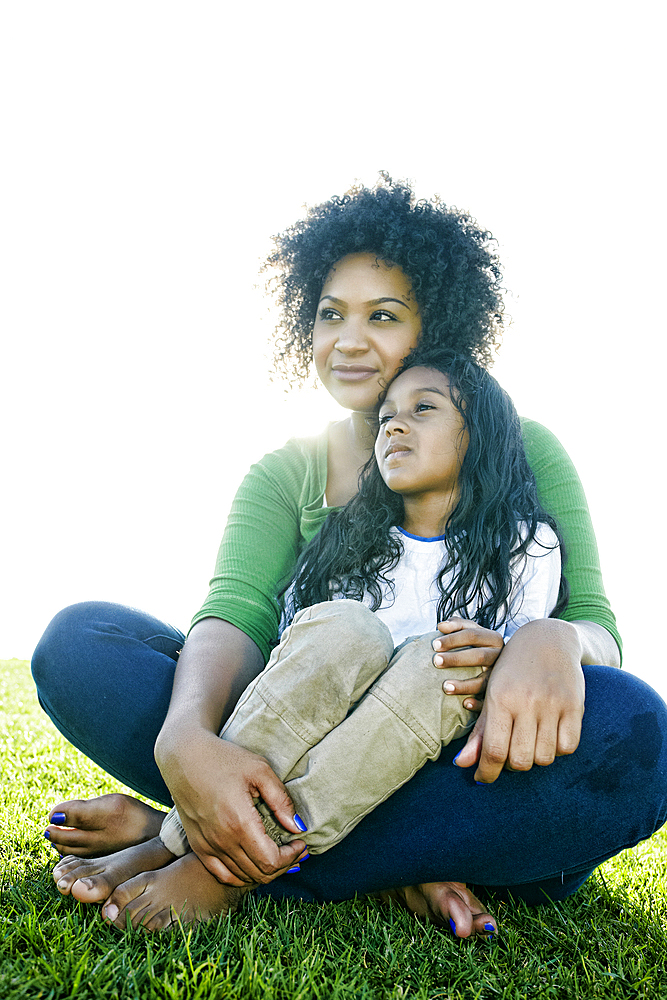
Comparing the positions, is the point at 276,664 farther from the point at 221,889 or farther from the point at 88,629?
the point at 88,629

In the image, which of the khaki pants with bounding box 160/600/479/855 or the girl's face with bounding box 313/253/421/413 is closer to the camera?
the khaki pants with bounding box 160/600/479/855

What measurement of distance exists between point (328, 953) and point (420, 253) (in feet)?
7.00

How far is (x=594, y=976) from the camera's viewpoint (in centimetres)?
156

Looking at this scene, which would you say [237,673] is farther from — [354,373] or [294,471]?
[354,373]

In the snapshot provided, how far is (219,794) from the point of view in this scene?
165 centimetres

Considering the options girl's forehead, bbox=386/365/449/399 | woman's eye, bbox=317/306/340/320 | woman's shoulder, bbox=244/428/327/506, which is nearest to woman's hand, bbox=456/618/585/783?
girl's forehead, bbox=386/365/449/399

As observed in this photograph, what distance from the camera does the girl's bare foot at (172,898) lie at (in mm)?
1629

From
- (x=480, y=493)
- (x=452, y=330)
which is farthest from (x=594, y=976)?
(x=452, y=330)

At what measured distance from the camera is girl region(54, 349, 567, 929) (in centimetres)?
168

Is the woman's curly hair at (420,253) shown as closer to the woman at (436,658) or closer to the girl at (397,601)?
the woman at (436,658)

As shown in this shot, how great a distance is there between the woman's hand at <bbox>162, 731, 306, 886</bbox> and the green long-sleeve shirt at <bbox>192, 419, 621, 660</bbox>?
0.59 metres

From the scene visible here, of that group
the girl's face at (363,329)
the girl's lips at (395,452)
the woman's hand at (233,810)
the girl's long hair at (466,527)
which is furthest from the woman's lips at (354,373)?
A: the woman's hand at (233,810)

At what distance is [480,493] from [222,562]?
79cm

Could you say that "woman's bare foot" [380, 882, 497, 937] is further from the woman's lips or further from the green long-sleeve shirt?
the woman's lips
